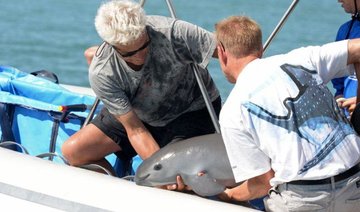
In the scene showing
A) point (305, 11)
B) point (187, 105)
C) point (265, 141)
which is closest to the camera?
point (265, 141)

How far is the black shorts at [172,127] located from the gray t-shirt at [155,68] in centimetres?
12

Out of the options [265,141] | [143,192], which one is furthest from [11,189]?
[265,141]

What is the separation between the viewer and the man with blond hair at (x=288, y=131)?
2.60 metres

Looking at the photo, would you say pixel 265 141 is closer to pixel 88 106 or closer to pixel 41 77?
pixel 88 106

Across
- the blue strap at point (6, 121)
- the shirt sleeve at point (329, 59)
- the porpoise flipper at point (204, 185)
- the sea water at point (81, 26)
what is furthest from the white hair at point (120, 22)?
the sea water at point (81, 26)

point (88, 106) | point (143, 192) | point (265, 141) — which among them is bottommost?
point (88, 106)

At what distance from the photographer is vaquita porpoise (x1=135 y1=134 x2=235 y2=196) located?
9.56 ft

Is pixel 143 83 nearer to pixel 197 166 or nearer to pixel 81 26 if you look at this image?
pixel 197 166

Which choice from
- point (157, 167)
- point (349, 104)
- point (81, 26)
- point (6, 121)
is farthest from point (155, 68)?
point (81, 26)

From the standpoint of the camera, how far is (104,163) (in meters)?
3.55

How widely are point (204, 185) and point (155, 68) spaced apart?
58 cm

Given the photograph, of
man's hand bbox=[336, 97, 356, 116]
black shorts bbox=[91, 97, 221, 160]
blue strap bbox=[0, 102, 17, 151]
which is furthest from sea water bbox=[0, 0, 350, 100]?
man's hand bbox=[336, 97, 356, 116]

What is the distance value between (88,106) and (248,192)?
1.38 m

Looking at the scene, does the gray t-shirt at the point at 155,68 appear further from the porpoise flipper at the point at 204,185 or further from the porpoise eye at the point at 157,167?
the porpoise flipper at the point at 204,185
